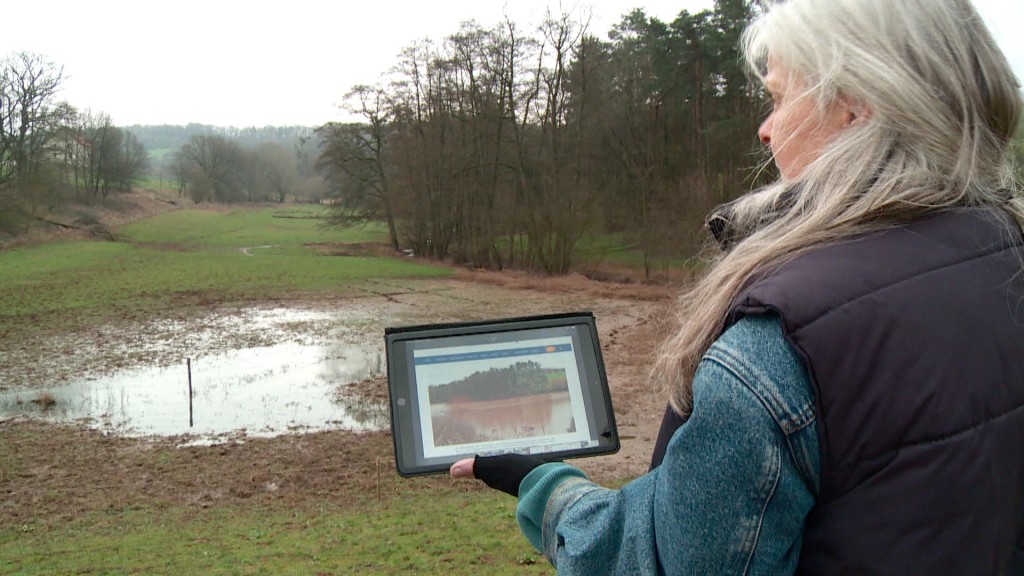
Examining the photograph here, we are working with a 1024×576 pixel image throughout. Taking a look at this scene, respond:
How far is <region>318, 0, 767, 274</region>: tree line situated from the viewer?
111 ft

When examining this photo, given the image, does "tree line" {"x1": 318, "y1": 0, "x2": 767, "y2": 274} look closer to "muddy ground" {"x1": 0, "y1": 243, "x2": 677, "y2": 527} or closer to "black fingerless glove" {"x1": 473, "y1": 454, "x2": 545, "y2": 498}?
"muddy ground" {"x1": 0, "y1": 243, "x2": 677, "y2": 527}

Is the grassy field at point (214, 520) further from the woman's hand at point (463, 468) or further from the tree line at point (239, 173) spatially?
the tree line at point (239, 173)

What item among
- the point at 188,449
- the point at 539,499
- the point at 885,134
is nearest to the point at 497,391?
the point at 539,499

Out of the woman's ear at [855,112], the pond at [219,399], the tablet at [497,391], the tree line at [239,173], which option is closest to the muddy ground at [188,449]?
the pond at [219,399]

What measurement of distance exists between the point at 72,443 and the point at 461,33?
108 feet

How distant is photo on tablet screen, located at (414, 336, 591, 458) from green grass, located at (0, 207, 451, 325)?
27.0m

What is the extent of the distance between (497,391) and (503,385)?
2cm

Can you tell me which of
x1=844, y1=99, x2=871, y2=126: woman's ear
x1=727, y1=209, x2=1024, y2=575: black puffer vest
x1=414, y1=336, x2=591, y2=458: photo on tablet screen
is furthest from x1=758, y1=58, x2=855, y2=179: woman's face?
x1=414, y1=336, x2=591, y2=458: photo on tablet screen

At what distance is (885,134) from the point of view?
50.5 inches

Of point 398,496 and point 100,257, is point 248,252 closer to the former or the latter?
point 100,257

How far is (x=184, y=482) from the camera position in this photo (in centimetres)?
1145

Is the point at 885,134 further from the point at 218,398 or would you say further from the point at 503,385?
the point at 218,398

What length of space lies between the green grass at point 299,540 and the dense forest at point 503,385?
497cm

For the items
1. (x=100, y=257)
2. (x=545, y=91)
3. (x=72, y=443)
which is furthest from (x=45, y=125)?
(x=72, y=443)
